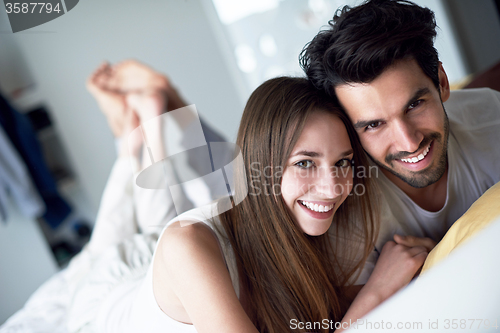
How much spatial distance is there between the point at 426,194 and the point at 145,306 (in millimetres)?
837

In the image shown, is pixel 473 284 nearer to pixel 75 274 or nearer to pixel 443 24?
pixel 75 274

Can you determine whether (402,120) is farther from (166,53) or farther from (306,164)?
(166,53)

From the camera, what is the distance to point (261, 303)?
0.81m

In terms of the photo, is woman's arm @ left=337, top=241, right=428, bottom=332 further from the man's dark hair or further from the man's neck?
the man's dark hair

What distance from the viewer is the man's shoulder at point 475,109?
39.8 inches

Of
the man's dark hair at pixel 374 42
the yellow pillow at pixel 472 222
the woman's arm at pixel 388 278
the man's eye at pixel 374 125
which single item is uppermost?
the man's dark hair at pixel 374 42

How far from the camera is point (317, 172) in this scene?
2.61ft

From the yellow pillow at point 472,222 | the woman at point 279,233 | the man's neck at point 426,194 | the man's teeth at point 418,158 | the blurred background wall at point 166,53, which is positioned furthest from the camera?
the blurred background wall at point 166,53

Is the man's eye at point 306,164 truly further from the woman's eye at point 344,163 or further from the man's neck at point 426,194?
the man's neck at point 426,194

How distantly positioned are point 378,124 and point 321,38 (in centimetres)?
26

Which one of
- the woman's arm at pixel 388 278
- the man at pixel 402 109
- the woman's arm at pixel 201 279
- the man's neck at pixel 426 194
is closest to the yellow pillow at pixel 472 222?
the woman's arm at pixel 388 278

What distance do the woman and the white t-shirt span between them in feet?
0.41

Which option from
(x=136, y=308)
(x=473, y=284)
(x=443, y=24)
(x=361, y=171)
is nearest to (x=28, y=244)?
(x=136, y=308)

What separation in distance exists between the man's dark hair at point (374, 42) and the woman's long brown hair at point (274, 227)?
0.25 ft
